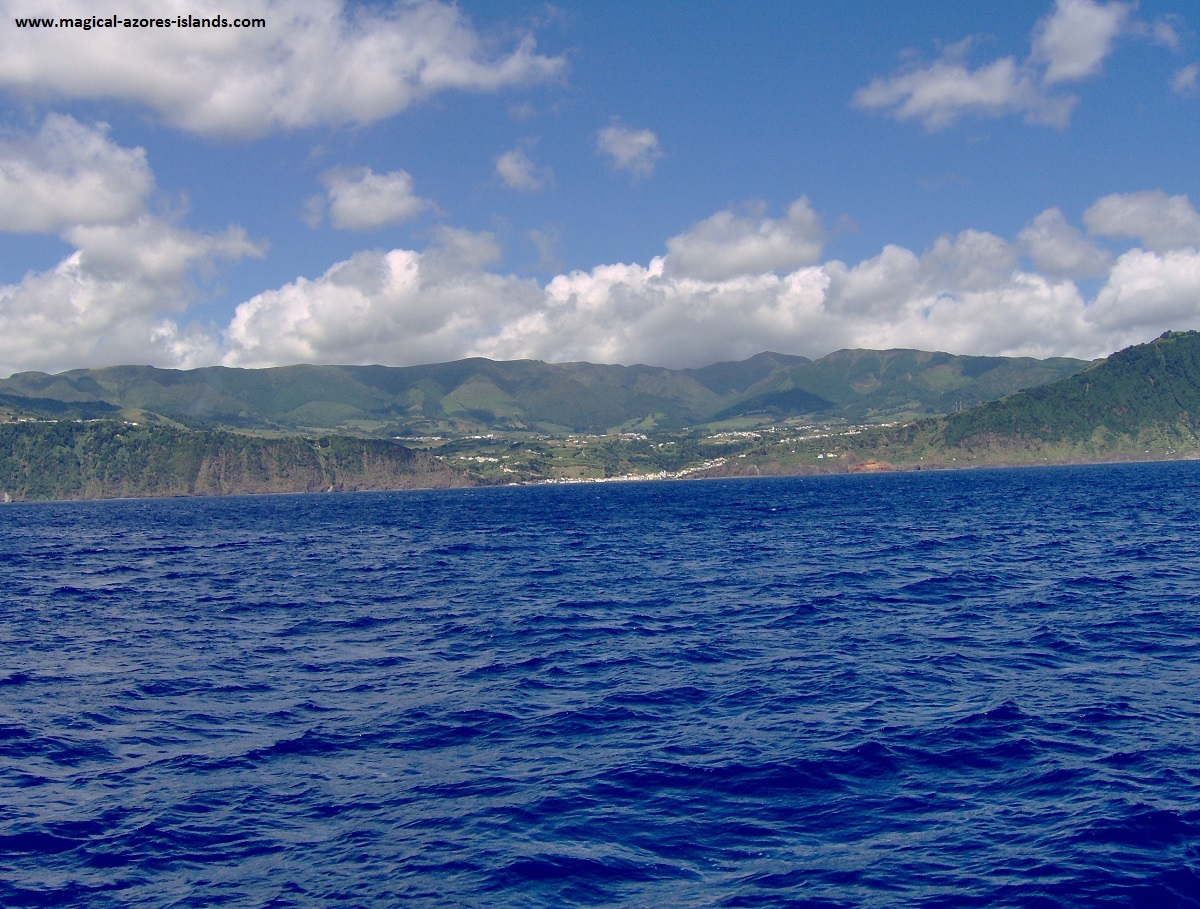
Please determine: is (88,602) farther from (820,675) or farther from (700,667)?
(820,675)

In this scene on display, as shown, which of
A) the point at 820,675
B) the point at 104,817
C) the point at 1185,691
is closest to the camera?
the point at 104,817

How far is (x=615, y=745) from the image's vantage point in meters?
37.4

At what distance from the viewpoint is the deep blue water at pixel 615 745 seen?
26000 mm

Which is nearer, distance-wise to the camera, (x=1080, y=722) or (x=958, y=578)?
(x=1080, y=722)

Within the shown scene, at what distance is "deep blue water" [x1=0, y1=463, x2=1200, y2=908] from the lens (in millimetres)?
26000

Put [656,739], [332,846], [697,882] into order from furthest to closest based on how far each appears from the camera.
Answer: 1. [656,739]
2. [332,846]
3. [697,882]

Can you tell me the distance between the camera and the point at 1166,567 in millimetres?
84062

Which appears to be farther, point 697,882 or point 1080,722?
point 1080,722

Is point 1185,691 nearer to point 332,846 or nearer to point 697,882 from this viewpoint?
point 697,882

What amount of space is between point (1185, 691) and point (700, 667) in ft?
77.7

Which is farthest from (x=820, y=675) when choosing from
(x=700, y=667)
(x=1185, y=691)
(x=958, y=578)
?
(x=958, y=578)

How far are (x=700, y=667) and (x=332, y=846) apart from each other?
26.6 m

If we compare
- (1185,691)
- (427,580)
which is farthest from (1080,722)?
(427,580)

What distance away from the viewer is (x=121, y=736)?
40062 millimetres
